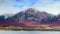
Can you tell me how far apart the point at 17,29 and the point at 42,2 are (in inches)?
18.5

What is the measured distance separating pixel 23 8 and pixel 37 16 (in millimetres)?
207

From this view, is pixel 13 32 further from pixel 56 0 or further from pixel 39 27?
pixel 56 0

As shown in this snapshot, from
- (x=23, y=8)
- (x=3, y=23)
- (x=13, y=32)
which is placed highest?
(x=23, y=8)

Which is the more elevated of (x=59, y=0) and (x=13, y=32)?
(x=59, y=0)

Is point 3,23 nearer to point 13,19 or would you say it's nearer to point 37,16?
point 13,19

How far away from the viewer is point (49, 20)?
5.94 feet

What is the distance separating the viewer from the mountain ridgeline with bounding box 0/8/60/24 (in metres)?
1.81

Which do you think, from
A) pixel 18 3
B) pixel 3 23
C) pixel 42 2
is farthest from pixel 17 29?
pixel 42 2

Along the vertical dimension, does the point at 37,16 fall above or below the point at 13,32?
above

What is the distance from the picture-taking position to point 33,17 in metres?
1.82

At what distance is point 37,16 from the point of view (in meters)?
1.83

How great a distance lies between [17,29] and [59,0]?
0.64 metres

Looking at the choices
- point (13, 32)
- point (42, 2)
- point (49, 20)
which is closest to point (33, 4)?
point (42, 2)

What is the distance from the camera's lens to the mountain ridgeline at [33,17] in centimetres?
181
